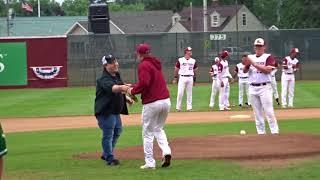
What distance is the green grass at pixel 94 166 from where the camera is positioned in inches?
396

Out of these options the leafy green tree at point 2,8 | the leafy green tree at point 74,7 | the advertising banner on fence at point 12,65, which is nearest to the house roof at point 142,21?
the leafy green tree at point 2,8

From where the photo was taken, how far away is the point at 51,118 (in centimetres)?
2345

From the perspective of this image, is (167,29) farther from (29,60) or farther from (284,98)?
(284,98)

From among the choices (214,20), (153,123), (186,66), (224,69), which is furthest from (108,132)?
(214,20)

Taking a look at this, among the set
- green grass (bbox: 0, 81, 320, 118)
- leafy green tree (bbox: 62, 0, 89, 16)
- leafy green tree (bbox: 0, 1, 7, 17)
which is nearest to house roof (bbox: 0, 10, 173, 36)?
leafy green tree (bbox: 0, 1, 7, 17)

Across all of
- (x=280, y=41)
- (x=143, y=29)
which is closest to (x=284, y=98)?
(x=280, y=41)

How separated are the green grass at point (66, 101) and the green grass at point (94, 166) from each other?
27.8 ft

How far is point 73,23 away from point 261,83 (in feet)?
233

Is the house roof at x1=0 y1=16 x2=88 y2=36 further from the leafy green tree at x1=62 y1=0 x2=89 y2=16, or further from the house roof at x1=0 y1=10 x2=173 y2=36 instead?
the leafy green tree at x1=62 y1=0 x2=89 y2=16

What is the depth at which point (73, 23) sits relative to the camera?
3295 inches

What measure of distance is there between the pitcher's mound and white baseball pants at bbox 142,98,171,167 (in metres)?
1.20

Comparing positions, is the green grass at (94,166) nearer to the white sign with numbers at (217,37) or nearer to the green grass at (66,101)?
the green grass at (66,101)

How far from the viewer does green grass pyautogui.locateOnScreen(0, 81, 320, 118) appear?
1012 inches

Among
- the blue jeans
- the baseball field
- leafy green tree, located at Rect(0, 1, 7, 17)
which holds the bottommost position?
the baseball field
